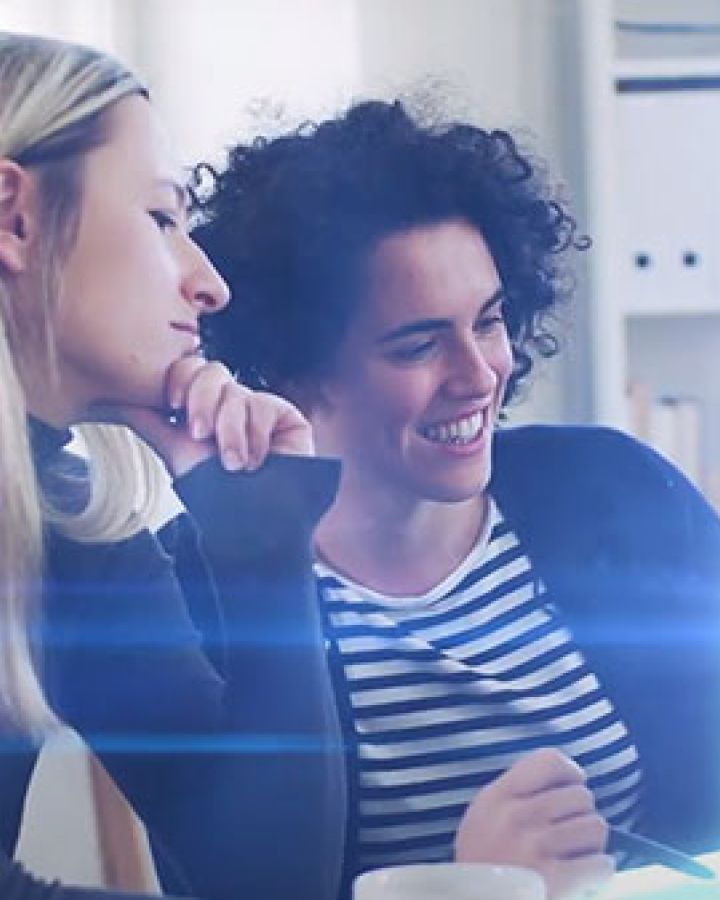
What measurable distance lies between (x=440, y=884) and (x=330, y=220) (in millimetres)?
470

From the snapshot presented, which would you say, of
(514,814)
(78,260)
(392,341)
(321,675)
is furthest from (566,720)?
(78,260)

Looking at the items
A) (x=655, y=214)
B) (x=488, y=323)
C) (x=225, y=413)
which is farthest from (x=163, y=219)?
(x=655, y=214)

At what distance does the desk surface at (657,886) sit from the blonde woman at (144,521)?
21 centimetres

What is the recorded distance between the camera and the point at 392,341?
1.15m

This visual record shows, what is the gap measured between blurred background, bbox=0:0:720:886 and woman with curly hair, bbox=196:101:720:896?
0.03 m

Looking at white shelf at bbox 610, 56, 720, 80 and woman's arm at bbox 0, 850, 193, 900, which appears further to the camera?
white shelf at bbox 610, 56, 720, 80

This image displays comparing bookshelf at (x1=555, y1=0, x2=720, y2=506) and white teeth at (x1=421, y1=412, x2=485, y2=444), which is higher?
bookshelf at (x1=555, y1=0, x2=720, y2=506)

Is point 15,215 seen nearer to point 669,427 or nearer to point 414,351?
point 414,351

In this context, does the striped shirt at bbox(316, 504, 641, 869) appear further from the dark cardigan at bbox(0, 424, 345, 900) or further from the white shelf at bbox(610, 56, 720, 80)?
the white shelf at bbox(610, 56, 720, 80)

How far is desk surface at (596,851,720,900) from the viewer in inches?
45.1

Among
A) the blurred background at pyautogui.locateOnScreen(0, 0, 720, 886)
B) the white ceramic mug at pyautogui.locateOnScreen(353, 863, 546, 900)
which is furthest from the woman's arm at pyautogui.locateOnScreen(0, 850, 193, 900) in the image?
the white ceramic mug at pyautogui.locateOnScreen(353, 863, 546, 900)

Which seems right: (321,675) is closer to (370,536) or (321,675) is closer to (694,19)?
(370,536)

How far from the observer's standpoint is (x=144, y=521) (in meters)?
1.12

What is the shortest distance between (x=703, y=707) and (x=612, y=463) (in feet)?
0.63
